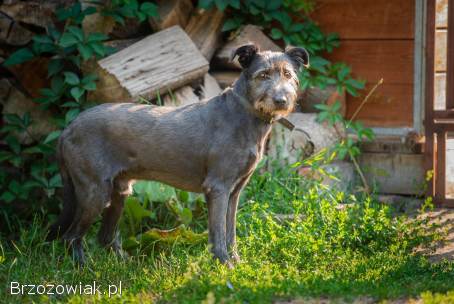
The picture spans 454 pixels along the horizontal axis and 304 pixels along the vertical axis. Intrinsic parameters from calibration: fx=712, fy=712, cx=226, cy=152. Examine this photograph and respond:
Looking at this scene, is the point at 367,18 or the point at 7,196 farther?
the point at 367,18

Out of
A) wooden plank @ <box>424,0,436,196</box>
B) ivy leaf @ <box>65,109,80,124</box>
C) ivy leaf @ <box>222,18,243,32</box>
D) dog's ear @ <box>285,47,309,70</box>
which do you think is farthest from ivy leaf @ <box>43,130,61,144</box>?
wooden plank @ <box>424,0,436,196</box>

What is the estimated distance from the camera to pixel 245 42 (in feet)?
26.1

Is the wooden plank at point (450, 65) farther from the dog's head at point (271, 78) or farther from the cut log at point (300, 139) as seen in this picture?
the dog's head at point (271, 78)

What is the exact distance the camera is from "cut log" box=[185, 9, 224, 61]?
25.9 ft

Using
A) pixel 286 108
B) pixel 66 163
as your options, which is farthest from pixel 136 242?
pixel 286 108

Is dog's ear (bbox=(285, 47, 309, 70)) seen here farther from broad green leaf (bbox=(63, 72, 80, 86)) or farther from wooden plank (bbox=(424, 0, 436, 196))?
broad green leaf (bbox=(63, 72, 80, 86))

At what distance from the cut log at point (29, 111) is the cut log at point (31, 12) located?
2.35 ft

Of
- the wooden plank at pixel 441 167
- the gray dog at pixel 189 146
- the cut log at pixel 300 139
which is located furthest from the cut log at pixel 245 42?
the gray dog at pixel 189 146

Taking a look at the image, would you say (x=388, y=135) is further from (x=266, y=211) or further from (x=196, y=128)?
(x=196, y=128)

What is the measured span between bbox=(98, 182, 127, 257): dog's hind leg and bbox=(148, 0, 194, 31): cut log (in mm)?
2176

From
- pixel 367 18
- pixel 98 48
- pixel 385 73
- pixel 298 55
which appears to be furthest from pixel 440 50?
pixel 98 48

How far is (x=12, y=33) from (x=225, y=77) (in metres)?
2.32

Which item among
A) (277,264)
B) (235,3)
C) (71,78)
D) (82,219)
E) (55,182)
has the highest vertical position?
(235,3)

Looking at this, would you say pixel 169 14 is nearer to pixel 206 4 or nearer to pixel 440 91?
pixel 206 4
